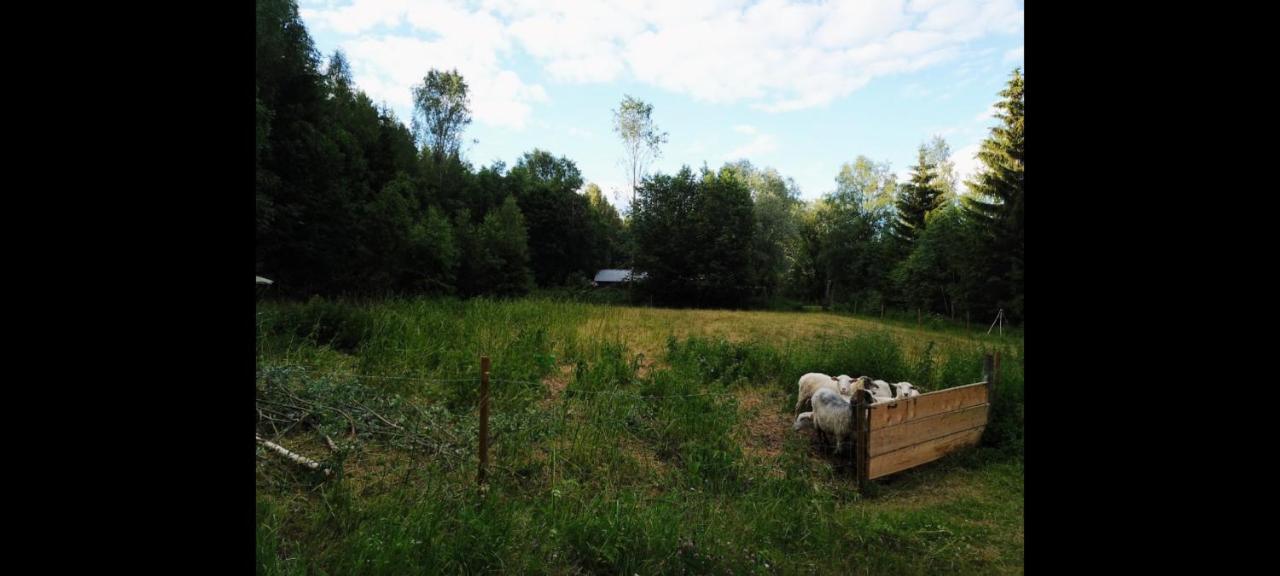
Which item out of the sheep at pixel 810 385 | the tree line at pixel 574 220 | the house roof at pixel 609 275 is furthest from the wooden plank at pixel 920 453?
the house roof at pixel 609 275

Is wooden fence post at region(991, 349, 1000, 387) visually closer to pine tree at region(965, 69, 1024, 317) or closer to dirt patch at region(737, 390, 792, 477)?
dirt patch at region(737, 390, 792, 477)

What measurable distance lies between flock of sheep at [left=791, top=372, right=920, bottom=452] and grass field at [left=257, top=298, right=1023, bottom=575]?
26 centimetres

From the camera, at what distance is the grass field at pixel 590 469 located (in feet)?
9.61

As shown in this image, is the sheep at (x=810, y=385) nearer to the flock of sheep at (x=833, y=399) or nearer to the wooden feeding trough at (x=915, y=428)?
the flock of sheep at (x=833, y=399)

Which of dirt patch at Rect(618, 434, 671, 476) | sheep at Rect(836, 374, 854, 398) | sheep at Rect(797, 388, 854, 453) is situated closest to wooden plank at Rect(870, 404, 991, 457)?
sheep at Rect(797, 388, 854, 453)

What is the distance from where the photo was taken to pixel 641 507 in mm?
3592

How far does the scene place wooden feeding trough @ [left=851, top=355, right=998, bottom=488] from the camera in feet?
15.4

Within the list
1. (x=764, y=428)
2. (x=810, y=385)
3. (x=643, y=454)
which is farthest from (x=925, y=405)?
(x=643, y=454)

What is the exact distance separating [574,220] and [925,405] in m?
31.5

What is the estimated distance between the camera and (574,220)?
35.4 m

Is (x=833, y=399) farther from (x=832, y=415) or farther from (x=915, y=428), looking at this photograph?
(x=915, y=428)
